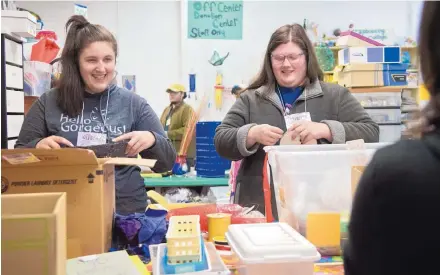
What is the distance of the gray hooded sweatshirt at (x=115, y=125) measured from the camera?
1.69 meters

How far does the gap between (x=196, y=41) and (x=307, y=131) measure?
485 cm

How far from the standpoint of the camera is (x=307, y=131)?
5.29 feet

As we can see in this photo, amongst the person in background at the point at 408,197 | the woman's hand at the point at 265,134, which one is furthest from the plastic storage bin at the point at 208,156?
the person in background at the point at 408,197

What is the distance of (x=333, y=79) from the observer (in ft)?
17.6

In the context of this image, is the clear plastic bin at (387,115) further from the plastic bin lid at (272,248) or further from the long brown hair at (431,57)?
the long brown hair at (431,57)

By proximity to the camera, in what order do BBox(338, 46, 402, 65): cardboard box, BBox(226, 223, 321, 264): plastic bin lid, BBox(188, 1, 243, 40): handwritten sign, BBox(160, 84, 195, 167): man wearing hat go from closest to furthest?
BBox(226, 223, 321, 264): plastic bin lid, BBox(338, 46, 402, 65): cardboard box, BBox(160, 84, 195, 167): man wearing hat, BBox(188, 1, 243, 40): handwritten sign

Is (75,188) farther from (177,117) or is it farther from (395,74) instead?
(395,74)

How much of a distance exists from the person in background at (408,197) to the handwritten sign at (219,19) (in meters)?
5.25

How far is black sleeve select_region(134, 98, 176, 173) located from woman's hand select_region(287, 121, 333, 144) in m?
0.47

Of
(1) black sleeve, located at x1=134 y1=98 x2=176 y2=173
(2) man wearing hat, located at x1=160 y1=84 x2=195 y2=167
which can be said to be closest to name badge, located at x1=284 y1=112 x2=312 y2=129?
(1) black sleeve, located at x1=134 y1=98 x2=176 y2=173

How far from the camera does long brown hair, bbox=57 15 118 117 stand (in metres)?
1.71

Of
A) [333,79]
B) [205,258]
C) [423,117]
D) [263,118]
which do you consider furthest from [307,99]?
[333,79]

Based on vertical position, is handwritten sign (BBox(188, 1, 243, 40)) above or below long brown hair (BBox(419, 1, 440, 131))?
above

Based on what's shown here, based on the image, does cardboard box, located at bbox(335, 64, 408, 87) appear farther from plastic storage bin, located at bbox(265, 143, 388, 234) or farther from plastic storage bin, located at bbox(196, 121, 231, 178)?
plastic storage bin, located at bbox(265, 143, 388, 234)
